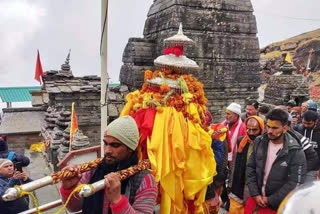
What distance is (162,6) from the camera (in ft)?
28.6

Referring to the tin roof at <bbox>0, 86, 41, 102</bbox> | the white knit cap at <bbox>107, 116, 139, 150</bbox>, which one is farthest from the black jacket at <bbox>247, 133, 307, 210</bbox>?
the tin roof at <bbox>0, 86, 41, 102</bbox>

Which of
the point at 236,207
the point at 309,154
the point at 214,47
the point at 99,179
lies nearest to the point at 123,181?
the point at 99,179

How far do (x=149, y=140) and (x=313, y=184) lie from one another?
1.84 m

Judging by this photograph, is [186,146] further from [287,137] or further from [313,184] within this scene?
[313,184]

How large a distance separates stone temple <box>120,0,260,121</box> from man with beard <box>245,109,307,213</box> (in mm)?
5728

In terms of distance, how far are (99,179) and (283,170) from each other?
170 centimetres

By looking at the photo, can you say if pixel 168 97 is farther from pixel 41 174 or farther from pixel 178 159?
pixel 41 174

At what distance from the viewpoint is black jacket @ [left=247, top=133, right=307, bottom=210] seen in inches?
104

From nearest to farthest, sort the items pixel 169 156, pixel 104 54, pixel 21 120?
pixel 169 156 → pixel 104 54 → pixel 21 120

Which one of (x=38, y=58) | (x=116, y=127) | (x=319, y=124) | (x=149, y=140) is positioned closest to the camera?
(x=116, y=127)

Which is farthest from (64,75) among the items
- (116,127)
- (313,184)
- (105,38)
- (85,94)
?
(313,184)

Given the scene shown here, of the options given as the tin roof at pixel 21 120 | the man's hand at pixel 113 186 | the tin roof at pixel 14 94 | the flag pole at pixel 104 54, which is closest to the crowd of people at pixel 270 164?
the flag pole at pixel 104 54

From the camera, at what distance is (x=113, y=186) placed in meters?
1.55

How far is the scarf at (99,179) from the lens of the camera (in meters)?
1.81
